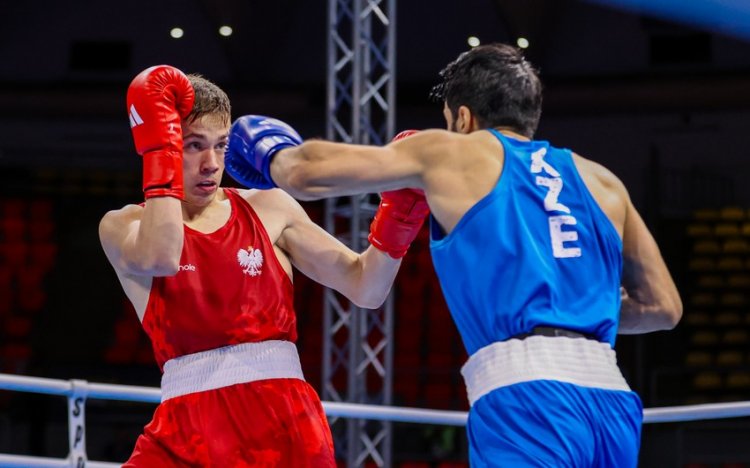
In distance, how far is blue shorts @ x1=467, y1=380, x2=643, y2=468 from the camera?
Answer: 79.9 inches

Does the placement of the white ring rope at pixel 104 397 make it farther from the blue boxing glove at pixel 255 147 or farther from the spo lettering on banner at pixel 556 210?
the spo lettering on banner at pixel 556 210

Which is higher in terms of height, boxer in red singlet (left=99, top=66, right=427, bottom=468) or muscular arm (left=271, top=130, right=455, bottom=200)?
muscular arm (left=271, top=130, right=455, bottom=200)

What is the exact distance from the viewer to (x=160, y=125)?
102 inches

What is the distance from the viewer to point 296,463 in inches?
98.6

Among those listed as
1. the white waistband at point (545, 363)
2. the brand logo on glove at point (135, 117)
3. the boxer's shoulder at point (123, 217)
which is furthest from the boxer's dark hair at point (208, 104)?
the white waistband at point (545, 363)

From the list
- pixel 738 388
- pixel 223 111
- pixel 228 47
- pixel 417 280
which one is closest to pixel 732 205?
pixel 738 388

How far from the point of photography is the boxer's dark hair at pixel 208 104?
2.74 m

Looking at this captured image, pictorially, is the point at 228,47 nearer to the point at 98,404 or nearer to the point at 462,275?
the point at 98,404

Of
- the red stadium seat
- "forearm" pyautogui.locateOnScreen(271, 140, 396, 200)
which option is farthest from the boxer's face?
the red stadium seat

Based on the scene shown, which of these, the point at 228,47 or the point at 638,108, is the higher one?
the point at 228,47

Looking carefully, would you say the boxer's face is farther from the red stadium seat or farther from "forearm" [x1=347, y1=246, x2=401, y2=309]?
the red stadium seat

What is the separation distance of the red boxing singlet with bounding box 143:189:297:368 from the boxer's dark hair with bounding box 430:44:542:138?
686 millimetres

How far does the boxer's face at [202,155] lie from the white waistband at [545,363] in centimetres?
96

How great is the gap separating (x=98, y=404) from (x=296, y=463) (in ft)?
24.1
